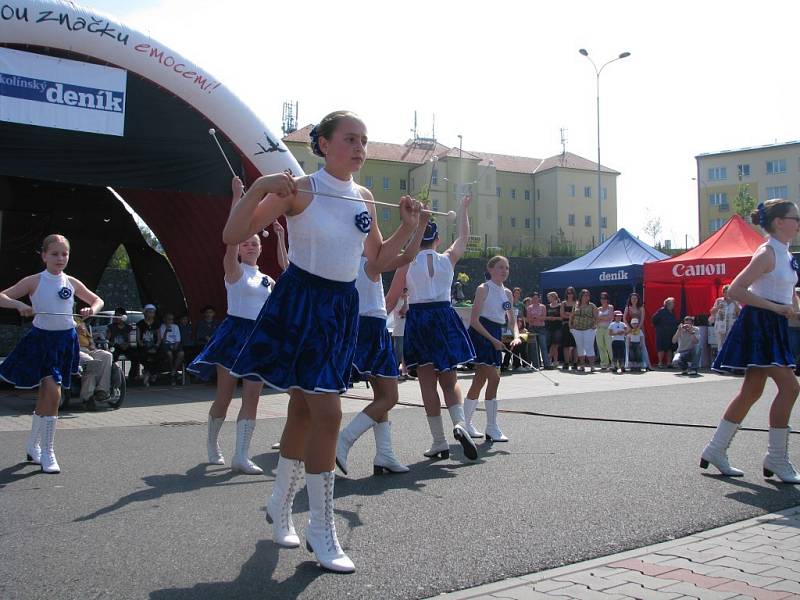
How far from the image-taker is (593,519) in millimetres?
4176

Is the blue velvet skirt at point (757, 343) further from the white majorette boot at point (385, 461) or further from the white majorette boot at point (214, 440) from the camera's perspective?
the white majorette boot at point (214, 440)

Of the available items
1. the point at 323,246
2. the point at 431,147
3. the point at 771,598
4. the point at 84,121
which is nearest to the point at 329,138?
the point at 323,246

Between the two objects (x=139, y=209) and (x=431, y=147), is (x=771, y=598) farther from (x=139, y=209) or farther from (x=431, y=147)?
(x=431, y=147)

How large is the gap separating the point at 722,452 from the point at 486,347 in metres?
2.53

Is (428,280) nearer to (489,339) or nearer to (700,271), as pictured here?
(489,339)

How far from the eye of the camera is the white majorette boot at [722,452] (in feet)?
17.7

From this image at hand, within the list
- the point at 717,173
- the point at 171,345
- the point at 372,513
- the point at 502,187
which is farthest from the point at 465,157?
the point at 372,513

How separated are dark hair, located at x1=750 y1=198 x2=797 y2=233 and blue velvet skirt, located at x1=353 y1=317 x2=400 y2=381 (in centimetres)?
283

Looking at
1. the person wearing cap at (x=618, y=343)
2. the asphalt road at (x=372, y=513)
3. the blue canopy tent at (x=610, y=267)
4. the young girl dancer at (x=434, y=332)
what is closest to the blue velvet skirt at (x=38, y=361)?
the asphalt road at (x=372, y=513)

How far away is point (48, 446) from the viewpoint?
19.6 feet

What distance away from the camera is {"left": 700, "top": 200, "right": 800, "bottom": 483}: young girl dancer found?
530 centimetres

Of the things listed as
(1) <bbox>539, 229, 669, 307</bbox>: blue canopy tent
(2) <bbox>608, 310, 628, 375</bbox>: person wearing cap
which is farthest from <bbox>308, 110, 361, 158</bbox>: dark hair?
(1) <bbox>539, 229, 669, 307</bbox>: blue canopy tent

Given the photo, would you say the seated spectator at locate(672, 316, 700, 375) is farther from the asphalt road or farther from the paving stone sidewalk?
the paving stone sidewalk

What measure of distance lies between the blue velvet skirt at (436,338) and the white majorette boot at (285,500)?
2807 millimetres
